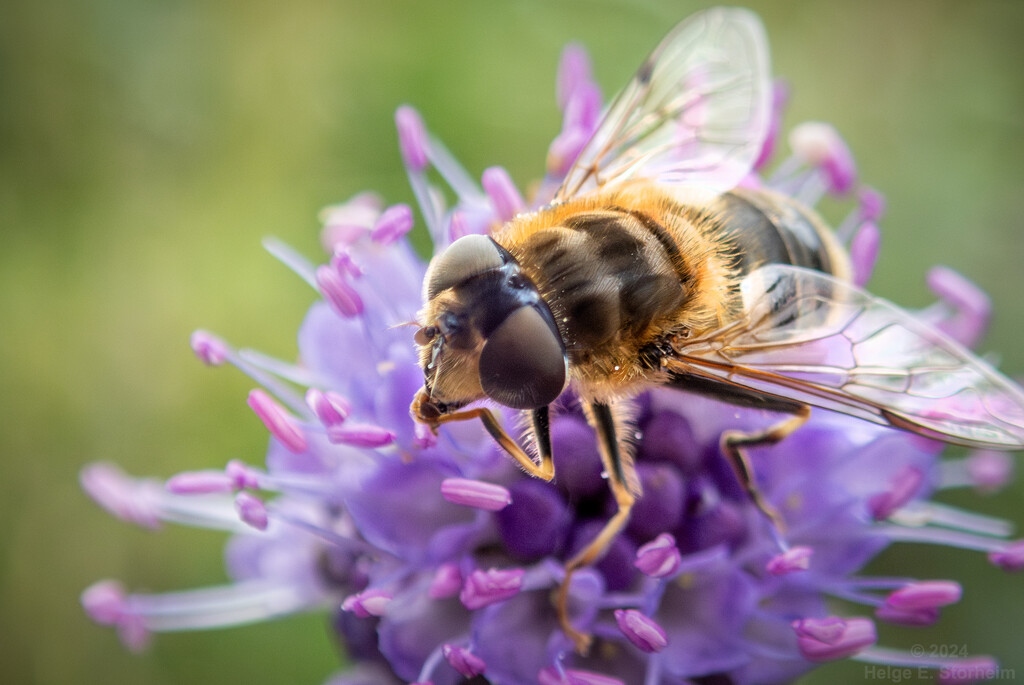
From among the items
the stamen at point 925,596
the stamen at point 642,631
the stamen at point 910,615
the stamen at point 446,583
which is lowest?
the stamen at point 910,615

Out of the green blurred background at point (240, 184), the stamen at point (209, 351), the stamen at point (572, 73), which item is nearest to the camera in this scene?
the stamen at point (209, 351)

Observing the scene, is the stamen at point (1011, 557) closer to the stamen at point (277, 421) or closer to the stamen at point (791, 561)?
the stamen at point (791, 561)

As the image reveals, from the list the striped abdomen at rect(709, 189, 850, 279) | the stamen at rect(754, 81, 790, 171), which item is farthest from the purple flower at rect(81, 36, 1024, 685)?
the stamen at rect(754, 81, 790, 171)

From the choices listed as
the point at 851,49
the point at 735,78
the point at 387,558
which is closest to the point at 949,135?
the point at 851,49

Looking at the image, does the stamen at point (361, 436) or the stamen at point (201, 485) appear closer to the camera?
the stamen at point (361, 436)

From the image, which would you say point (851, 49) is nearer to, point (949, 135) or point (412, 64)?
point (949, 135)

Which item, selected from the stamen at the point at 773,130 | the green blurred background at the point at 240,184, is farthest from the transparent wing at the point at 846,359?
the green blurred background at the point at 240,184

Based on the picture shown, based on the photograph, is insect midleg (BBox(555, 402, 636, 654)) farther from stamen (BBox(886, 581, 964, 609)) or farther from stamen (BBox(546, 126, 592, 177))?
stamen (BBox(546, 126, 592, 177))

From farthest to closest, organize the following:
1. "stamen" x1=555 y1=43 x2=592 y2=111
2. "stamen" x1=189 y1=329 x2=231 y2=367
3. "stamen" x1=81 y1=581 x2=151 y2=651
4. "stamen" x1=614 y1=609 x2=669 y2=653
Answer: "stamen" x1=555 y1=43 x2=592 y2=111 < "stamen" x1=81 y1=581 x2=151 y2=651 < "stamen" x1=189 y1=329 x2=231 y2=367 < "stamen" x1=614 y1=609 x2=669 y2=653
